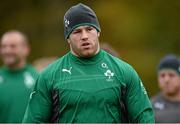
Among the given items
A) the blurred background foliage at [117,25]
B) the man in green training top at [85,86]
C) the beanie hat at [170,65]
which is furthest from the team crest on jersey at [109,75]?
the blurred background foliage at [117,25]

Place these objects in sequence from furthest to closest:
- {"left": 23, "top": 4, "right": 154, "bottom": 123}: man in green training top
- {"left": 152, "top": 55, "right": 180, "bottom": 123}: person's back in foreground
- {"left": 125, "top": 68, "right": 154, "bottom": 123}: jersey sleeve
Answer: {"left": 152, "top": 55, "right": 180, "bottom": 123}: person's back in foreground
{"left": 125, "top": 68, "right": 154, "bottom": 123}: jersey sleeve
{"left": 23, "top": 4, "right": 154, "bottom": 123}: man in green training top

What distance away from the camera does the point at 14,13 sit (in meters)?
26.7

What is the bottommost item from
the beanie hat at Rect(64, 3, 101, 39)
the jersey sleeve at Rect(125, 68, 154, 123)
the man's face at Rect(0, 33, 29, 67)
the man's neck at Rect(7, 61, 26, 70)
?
the man's neck at Rect(7, 61, 26, 70)

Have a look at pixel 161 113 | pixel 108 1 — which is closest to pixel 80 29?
pixel 161 113

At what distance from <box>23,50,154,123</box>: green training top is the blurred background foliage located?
14.6m

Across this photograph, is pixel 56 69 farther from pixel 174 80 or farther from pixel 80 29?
pixel 174 80

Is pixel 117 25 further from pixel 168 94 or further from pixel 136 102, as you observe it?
pixel 136 102

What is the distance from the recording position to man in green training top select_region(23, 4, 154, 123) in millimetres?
9867

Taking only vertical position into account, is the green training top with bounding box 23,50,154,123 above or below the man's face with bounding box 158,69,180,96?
above

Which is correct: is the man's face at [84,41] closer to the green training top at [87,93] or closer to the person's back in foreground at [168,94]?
the green training top at [87,93]

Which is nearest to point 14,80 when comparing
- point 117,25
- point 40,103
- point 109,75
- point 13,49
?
point 13,49

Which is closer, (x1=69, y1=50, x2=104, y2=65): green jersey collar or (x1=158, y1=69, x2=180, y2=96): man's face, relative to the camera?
(x1=69, y1=50, x2=104, y2=65): green jersey collar

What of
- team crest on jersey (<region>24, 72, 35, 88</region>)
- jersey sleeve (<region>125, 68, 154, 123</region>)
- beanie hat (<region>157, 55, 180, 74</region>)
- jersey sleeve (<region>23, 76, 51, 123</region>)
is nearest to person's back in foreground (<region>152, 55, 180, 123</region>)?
beanie hat (<region>157, 55, 180, 74</region>)

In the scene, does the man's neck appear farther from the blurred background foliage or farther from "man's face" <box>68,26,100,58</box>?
the blurred background foliage
